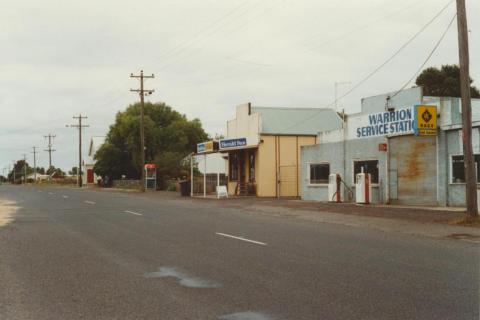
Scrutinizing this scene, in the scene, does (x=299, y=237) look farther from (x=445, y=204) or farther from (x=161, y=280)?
(x=445, y=204)

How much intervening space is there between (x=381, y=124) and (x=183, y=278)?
20.3 m

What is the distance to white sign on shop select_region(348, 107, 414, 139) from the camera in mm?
25000

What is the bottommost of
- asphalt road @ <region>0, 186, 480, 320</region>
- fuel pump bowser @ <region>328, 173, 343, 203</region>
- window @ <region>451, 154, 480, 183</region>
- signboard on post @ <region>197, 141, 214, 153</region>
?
asphalt road @ <region>0, 186, 480, 320</region>

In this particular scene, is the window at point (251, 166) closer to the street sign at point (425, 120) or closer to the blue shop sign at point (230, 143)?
the blue shop sign at point (230, 143)

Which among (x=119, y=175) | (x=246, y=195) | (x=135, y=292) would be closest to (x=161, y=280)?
(x=135, y=292)

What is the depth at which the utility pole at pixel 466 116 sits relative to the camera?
17.4 m

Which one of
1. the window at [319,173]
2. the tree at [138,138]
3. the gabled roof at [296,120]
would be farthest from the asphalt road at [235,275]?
the tree at [138,138]

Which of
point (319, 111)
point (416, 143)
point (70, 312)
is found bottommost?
point (70, 312)

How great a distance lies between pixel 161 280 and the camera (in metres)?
8.11

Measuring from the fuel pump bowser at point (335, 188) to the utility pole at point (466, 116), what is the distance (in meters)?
11.4

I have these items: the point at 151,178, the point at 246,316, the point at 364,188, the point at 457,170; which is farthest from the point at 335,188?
the point at 151,178

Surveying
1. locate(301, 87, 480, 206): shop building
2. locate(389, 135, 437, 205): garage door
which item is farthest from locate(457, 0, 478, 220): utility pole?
locate(389, 135, 437, 205): garage door

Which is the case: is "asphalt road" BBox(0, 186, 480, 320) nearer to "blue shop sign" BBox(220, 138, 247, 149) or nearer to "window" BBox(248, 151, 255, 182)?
"blue shop sign" BBox(220, 138, 247, 149)

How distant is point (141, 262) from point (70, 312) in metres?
→ 3.45
